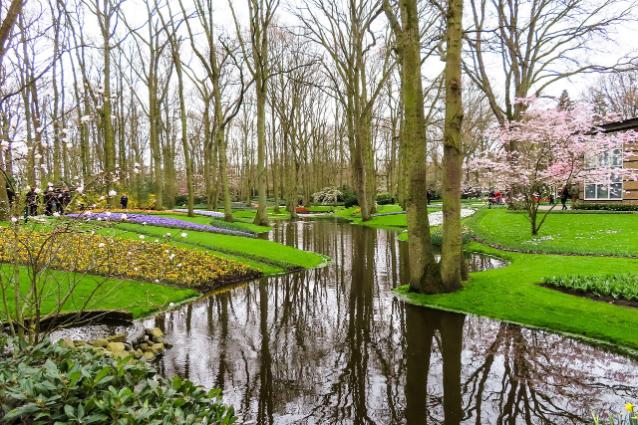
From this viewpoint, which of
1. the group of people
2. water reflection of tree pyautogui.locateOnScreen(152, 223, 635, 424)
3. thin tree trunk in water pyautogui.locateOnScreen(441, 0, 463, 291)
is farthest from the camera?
thin tree trunk in water pyautogui.locateOnScreen(441, 0, 463, 291)

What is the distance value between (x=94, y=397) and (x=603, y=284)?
34.8ft

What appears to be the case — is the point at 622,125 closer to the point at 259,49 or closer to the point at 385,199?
the point at 259,49

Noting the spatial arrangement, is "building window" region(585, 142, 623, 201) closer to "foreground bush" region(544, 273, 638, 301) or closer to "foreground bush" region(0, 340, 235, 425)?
"foreground bush" region(544, 273, 638, 301)

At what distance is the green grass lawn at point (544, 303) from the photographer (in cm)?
811

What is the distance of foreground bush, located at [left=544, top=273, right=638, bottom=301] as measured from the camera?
30.7ft

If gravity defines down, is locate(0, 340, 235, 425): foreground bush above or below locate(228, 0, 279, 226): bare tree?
below

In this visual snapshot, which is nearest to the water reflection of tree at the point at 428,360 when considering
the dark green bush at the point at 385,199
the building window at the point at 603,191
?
the building window at the point at 603,191

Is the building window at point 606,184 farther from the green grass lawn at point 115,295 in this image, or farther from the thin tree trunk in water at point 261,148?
the green grass lawn at point 115,295

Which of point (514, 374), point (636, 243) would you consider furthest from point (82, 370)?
point (636, 243)

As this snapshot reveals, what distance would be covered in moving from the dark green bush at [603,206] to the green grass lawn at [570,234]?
3.24m

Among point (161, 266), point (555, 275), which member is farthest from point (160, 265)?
point (555, 275)

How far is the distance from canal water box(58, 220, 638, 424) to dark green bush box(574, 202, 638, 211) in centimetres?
2250

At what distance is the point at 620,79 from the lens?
44.3 meters

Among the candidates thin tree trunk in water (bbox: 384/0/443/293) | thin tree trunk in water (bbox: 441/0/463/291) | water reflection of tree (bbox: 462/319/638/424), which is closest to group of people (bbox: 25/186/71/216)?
water reflection of tree (bbox: 462/319/638/424)
